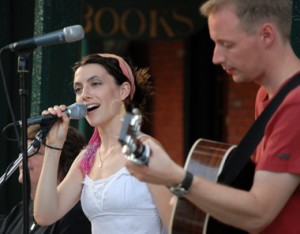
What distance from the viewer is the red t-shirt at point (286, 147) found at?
2750mm

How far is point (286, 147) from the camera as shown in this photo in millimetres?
2754

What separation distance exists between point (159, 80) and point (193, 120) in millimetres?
710

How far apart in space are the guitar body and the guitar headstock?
0.37 meters

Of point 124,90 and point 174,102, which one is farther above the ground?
point 124,90

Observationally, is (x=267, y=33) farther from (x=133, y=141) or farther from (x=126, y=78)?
(x=126, y=78)

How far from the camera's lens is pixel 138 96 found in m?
4.19

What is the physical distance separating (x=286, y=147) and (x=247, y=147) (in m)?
0.22

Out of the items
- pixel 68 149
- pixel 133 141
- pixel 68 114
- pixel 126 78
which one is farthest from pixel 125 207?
pixel 133 141

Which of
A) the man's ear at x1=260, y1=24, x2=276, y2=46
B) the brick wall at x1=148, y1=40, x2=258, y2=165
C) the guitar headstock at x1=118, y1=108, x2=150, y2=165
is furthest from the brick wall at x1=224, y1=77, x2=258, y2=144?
the guitar headstock at x1=118, y1=108, x2=150, y2=165

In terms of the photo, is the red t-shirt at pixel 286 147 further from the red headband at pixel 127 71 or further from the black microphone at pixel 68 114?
the red headband at pixel 127 71

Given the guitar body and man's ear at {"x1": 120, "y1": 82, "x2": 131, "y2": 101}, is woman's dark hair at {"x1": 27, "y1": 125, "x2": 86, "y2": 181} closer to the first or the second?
man's ear at {"x1": 120, "y1": 82, "x2": 131, "y2": 101}

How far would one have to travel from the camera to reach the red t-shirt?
275 cm

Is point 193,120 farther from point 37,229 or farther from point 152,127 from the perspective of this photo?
point 37,229

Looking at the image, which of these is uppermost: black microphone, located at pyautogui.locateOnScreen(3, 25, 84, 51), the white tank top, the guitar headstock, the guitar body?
black microphone, located at pyautogui.locateOnScreen(3, 25, 84, 51)
